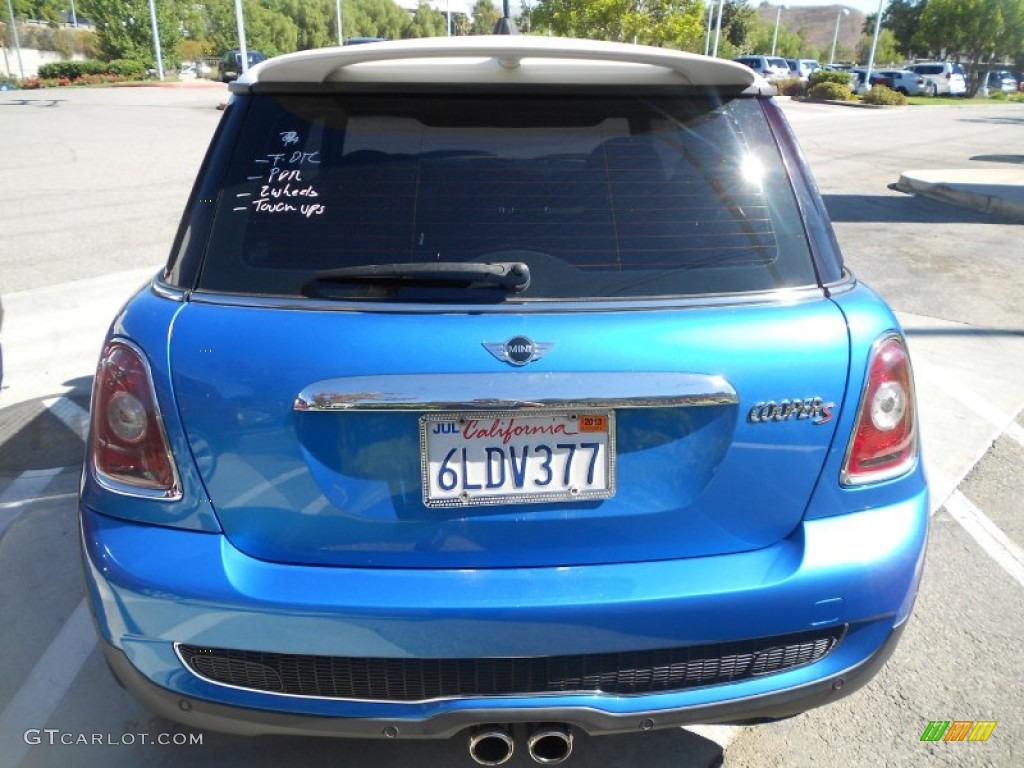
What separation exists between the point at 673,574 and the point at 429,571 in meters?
0.54

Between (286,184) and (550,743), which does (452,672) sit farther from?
(286,184)

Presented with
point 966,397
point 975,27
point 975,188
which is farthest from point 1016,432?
point 975,27

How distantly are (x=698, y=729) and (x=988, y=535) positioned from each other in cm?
192

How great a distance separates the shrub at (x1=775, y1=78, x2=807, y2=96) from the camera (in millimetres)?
42500

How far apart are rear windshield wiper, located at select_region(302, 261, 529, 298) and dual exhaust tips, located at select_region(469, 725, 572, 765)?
1.00 meters

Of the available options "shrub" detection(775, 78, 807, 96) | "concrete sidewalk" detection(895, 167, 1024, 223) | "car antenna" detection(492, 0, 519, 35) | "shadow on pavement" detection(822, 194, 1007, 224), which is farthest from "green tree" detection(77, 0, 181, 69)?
"car antenna" detection(492, 0, 519, 35)

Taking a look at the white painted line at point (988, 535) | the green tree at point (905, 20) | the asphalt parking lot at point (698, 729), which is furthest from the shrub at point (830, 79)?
the white painted line at point (988, 535)

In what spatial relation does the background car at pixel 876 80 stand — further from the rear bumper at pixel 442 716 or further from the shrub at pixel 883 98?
the rear bumper at pixel 442 716

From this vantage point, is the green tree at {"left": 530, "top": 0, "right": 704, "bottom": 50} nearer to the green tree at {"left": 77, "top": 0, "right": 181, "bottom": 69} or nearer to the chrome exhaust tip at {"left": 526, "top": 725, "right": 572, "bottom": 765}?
the chrome exhaust tip at {"left": 526, "top": 725, "right": 572, "bottom": 765}

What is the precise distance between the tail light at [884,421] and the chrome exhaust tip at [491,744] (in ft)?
3.24

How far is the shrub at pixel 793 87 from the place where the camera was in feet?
139

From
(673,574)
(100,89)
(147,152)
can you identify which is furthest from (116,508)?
(100,89)

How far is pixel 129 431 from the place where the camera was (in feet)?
6.52

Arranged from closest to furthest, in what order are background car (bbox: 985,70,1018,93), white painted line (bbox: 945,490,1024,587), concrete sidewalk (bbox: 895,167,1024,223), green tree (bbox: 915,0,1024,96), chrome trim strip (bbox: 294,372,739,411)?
chrome trim strip (bbox: 294,372,739,411)
white painted line (bbox: 945,490,1024,587)
concrete sidewalk (bbox: 895,167,1024,223)
green tree (bbox: 915,0,1024,96)
background car (bbox: 985,70,1018,93)
